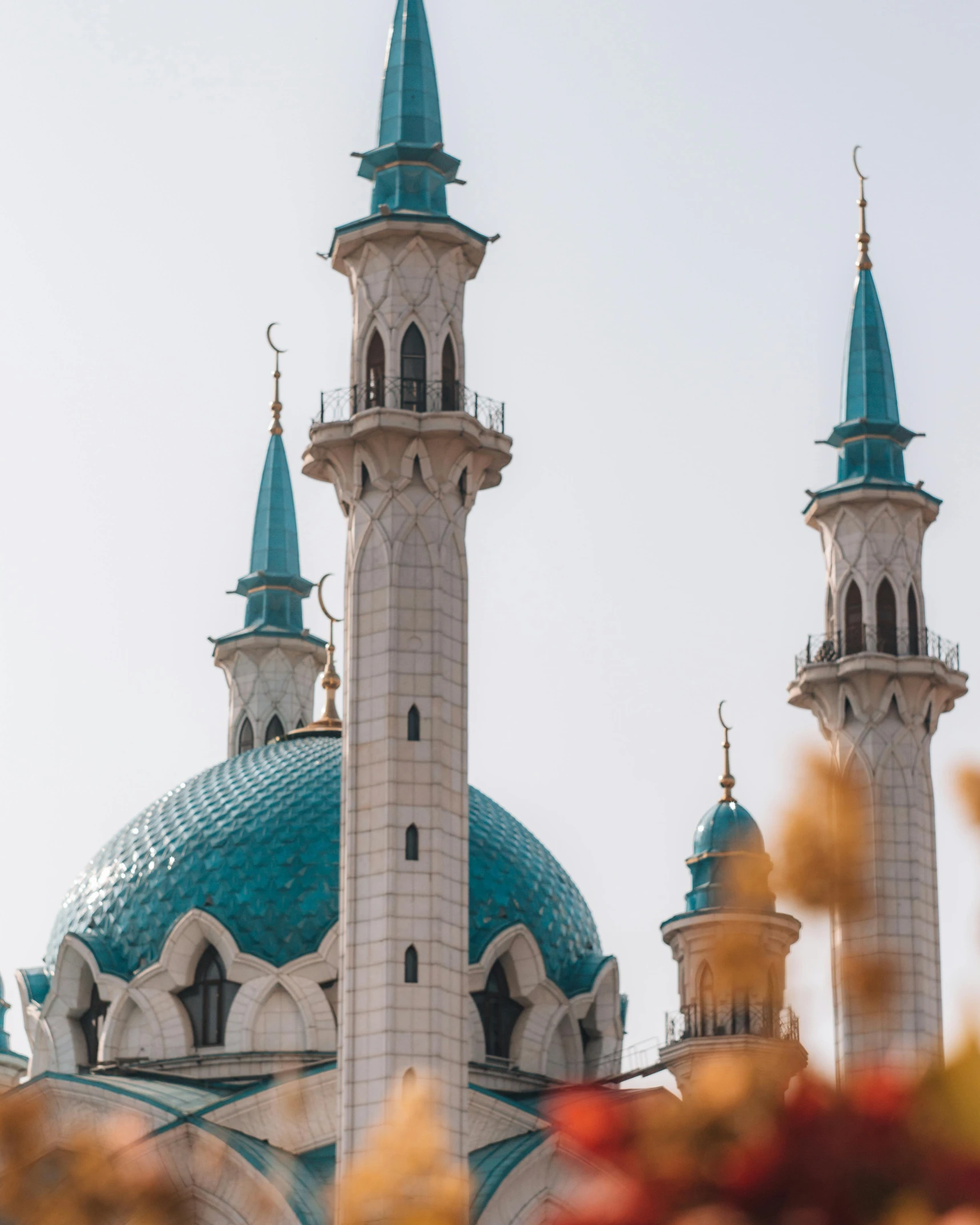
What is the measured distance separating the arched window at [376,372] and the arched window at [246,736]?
13810mm

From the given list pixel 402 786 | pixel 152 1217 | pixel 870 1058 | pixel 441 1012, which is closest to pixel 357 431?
pixel 402 786

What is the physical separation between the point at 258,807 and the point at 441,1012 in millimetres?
10404

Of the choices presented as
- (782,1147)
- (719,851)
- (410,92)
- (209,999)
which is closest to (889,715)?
(719,851)

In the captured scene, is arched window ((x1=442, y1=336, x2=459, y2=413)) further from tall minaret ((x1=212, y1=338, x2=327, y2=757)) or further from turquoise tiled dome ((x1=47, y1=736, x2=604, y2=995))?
tall minaret ((x1=212, y1=338, x2=327, y2=757))

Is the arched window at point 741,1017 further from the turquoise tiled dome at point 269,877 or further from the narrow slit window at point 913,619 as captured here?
the narrow slit window at point 913,619

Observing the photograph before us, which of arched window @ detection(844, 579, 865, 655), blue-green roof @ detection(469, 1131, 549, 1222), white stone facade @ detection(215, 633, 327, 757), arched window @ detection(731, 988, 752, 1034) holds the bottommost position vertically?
blue-green roof @ detection(469, 1131, 549, 1222)

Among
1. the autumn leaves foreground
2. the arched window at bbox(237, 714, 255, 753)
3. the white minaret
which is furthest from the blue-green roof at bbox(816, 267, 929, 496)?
the autumn leaves foreground

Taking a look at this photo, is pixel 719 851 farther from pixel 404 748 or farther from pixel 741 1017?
pixel 404 748

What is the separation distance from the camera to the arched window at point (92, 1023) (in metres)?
32.6

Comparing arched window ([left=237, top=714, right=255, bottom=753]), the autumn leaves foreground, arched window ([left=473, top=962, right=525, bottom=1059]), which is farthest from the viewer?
arched window ([left=237, top=714, right=255, bottom=753])

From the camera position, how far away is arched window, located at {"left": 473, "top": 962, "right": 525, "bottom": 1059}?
31.5 m

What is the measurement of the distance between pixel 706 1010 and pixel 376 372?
9942 millimetres

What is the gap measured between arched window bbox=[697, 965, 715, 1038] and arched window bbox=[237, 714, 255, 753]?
10.5 meters

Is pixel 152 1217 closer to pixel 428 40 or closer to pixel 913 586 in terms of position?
pixel 428 40
